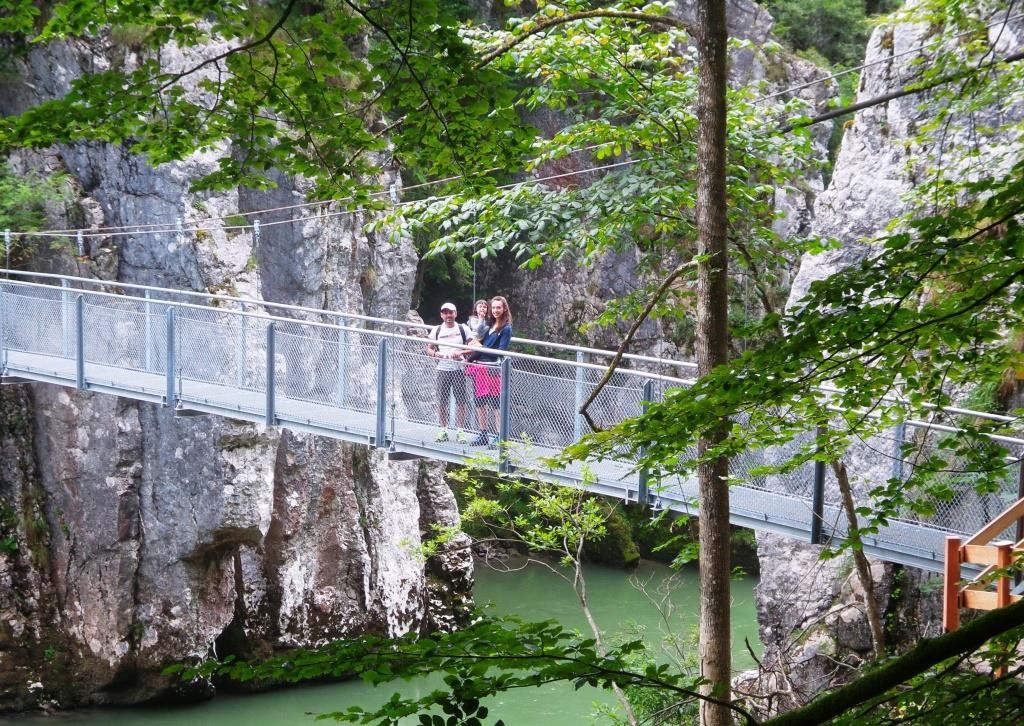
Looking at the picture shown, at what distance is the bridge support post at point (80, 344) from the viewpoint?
7.46 metres

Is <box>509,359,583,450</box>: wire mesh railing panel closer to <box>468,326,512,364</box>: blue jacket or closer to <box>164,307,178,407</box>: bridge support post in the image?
<box>468,326,512,364</box>: blue jacket

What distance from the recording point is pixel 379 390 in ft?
21.2

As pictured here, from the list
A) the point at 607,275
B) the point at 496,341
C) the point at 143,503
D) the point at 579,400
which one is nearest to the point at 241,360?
the point at 496,341

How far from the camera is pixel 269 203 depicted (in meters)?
10.5

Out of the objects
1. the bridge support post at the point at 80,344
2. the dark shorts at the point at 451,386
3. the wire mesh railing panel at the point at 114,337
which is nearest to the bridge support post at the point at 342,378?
the dark shorts at the point at 451,386

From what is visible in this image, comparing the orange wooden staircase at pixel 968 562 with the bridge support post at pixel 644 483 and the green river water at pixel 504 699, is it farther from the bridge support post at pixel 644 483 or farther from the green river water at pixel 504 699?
the green river water at pixel 504 699

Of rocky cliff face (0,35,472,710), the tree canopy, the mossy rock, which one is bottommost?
the mossy rock

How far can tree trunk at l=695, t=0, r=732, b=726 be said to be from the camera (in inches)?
145

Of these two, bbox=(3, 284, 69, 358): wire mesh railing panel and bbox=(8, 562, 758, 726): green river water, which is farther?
bbox=(8, 562, 758, 726): green river water

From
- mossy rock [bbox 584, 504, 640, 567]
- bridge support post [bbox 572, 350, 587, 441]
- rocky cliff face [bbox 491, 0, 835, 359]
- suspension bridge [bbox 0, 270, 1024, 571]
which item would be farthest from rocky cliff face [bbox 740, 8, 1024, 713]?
rocky cliff face [bbox 491, 0, 835, 359]

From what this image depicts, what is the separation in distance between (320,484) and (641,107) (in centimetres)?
682

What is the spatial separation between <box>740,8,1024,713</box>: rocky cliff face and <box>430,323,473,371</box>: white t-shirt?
2.49m

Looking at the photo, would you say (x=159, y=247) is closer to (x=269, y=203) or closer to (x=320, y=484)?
(x=269, y=203)

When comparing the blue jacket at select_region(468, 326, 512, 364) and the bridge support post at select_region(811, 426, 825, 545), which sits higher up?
the blue jacket at select_region(468, 326, 512, 364)
